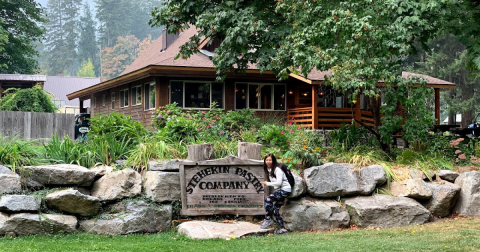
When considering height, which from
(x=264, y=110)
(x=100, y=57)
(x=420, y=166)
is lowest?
(x=420, y=166)

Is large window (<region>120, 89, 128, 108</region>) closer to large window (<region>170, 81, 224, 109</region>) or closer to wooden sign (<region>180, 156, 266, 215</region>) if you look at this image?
large window (<region>170, 81, 224, 109</region>)

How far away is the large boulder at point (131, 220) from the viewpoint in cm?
917

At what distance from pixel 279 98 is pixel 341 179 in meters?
12.6

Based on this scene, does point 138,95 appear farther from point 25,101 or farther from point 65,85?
point 65,85

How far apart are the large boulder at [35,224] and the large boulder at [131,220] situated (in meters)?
0.34

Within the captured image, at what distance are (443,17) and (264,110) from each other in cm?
1146

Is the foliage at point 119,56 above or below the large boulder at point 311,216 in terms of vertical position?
above

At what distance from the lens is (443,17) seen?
460 inches

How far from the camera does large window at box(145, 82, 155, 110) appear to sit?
22263mm

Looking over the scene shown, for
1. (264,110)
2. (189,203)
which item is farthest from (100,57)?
(189,203)

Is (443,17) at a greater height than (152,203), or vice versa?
(443,17)

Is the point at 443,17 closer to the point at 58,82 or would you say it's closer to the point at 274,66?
the point at 274,66

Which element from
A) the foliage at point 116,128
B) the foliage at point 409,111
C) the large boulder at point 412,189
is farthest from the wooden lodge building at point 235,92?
the large boulder at point 412,189

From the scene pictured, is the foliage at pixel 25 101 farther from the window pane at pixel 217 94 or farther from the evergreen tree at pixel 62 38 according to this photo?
the evergreen tree at pixel 62 38
